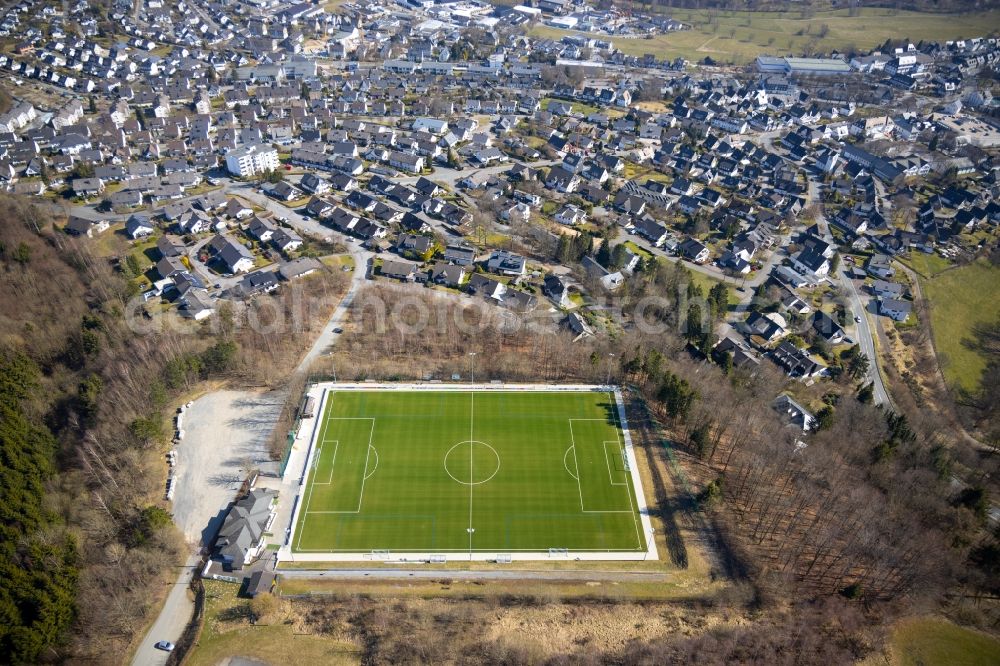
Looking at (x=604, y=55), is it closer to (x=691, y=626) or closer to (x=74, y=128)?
(x=74, y=128)

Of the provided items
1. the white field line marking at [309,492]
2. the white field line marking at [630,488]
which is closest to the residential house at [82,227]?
the white field line marking at [309,492]

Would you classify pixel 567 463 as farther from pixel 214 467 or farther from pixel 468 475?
pixel 214 467

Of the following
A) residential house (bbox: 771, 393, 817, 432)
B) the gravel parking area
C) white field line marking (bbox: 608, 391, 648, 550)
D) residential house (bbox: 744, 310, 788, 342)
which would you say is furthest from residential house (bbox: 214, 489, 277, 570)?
residential house (bbox: 744, 310, 788, 342)

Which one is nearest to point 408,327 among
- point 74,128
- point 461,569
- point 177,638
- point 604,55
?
point 461,569

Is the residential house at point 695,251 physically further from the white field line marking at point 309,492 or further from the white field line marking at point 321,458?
the white field line marking at point 321,458

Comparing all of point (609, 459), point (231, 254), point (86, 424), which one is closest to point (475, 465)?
point (609, 459)

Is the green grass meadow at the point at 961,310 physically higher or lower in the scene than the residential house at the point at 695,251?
lower
